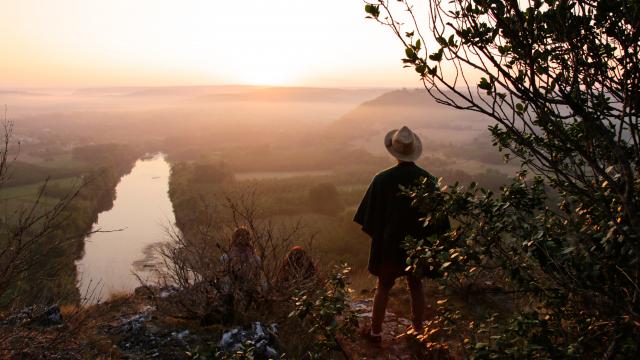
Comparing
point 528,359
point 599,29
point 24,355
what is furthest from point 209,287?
point 599,29

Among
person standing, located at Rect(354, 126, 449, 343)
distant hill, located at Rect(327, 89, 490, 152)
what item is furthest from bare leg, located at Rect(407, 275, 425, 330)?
distant hill, located at Rect(327, 89, 490, 152)

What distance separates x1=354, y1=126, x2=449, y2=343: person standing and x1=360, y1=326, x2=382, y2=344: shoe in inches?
4.7

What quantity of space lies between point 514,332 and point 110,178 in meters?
71.9

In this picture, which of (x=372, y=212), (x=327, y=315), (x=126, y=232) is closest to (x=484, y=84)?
(x=327, y=315)

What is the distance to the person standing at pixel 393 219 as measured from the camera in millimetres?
4238

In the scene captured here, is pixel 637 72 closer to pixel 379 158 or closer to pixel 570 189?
pixel 570 189

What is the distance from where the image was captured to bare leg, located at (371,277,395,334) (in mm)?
4442

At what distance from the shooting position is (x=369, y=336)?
475 centimetres

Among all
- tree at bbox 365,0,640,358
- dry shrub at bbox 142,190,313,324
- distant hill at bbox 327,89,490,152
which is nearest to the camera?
tree at bbox 365,0,640,358

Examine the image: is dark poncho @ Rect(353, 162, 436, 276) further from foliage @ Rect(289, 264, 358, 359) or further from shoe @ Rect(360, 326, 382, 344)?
foliage @ Rect(289, 264, 358, 359)

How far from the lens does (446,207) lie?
7.84 feet

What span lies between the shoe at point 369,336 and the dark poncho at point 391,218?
0.78 meters

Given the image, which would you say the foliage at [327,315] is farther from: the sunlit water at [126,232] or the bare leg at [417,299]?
the sunlit water at [126,232]

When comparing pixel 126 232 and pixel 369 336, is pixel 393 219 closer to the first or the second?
pixel 369 336
